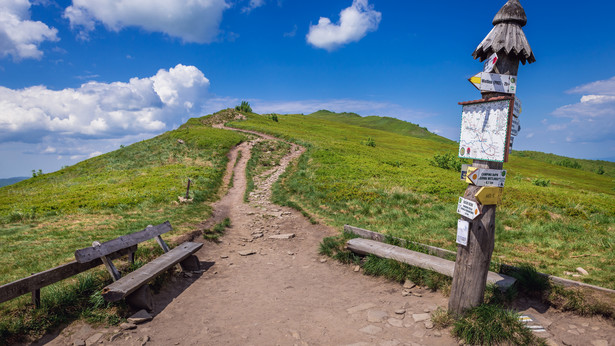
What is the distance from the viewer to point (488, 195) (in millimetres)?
5199

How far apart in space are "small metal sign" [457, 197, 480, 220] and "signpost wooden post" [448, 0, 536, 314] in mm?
77

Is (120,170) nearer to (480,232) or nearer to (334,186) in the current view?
(334,186)

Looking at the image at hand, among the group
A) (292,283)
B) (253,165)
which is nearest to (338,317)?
(292,283)

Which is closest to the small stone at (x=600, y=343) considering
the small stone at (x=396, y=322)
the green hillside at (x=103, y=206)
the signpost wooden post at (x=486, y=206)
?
the signpost wooden post at (x=486, y=206)

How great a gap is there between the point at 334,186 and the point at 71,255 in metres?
14.3

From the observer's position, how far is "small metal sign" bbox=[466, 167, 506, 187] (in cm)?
514

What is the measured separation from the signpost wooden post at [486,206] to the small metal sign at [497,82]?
88 mm

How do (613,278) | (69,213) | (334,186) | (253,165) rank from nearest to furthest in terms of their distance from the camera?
1. (613,278)
2. (69,213)
3. (334,186)
4. (253,165)

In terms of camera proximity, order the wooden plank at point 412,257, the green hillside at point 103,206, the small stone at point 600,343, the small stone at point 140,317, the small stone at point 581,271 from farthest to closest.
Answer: the green hillside at point 103,206 → the small stone at point 581,271 → the wooden plank at point 412,257 → the small stone at point 140,317 → the small stone at point 600,343

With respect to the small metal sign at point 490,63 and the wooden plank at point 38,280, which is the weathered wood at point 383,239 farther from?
the wooden plank at point 38,280

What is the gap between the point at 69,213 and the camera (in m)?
16.7

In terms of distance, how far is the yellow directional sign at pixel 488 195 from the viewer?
5133mm

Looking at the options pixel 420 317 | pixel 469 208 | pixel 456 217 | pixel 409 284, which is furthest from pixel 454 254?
pixel 456 217

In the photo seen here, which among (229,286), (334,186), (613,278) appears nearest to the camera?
(613,278)
